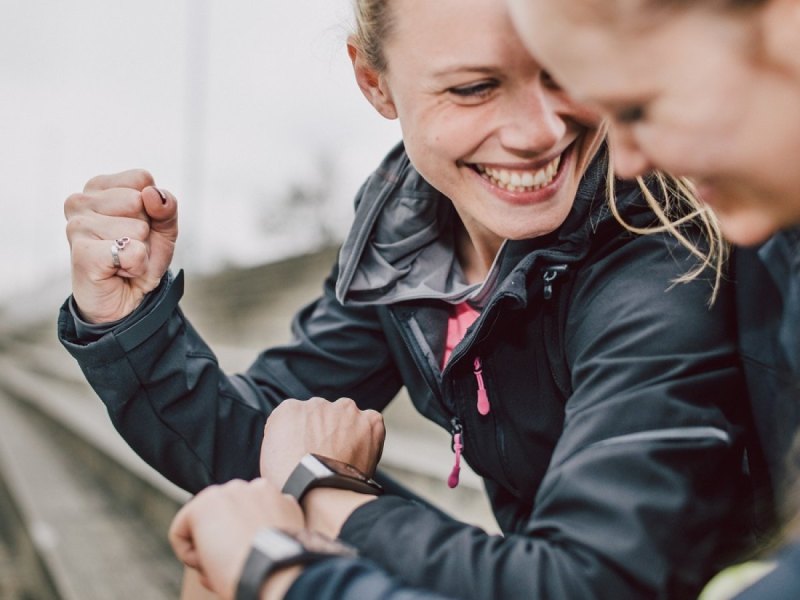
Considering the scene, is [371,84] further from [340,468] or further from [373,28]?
[340,468]

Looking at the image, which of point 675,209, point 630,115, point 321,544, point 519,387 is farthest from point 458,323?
point 630,115

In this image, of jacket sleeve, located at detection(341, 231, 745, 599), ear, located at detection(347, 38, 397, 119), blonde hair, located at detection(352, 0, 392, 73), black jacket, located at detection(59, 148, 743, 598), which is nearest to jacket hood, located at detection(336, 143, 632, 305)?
black jacket, located at detection(59, 148, 743, 598)

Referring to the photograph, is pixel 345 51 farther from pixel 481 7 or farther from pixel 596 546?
pixel 596 546

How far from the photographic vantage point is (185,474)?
170cm

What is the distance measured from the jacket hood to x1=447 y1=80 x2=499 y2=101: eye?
1.24 feet

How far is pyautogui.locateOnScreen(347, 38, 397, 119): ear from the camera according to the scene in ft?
5.21

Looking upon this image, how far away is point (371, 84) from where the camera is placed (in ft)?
5.38

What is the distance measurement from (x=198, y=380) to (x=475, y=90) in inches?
29.1

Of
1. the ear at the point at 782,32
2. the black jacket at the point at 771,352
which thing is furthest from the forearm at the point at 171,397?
the ear at the point at 782,32

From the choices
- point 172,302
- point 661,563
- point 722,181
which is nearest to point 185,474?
point 172,302

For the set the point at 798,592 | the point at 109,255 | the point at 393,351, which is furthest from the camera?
the point at 393,351

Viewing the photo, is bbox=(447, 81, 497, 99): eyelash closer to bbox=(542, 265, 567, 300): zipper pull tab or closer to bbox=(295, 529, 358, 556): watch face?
bbox=(542, 265, 567, 300): zipper pull tab

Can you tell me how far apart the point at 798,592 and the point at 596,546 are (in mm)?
313

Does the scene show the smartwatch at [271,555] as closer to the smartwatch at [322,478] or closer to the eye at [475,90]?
the smartwatch at [322,478]
